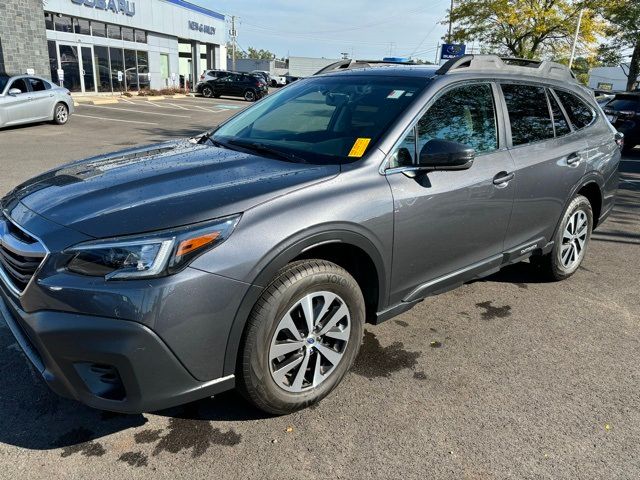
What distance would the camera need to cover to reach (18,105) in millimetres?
12594

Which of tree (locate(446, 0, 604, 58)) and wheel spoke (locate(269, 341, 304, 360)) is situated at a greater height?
tree (locate(446, 0, 604, 58))

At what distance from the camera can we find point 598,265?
5.10 m

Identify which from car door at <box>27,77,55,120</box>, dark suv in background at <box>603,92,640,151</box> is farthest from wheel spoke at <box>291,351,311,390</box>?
car door at <box>27,77,55,120</box>

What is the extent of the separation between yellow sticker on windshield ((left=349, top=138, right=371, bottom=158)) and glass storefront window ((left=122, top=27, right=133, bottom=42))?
2736 centimetres

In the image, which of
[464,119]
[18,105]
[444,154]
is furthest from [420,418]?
[18,105]

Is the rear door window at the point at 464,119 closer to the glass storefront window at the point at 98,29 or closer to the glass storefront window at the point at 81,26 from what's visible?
the glass storefront window at the point at 81,26

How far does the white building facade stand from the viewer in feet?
72.6

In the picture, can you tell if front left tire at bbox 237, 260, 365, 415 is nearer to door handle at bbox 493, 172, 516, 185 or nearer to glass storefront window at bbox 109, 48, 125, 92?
door handle at bbox 493, 172, 516, 185

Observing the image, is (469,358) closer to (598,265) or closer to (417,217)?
(417,217)

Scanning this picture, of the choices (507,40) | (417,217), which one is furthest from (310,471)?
(507,40)

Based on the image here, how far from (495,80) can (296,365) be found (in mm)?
2414

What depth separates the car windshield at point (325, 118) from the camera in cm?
295

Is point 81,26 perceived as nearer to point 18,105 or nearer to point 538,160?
point 18,105

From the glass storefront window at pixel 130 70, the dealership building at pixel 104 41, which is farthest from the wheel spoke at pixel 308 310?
the glass storefront window at pixel 130 70
